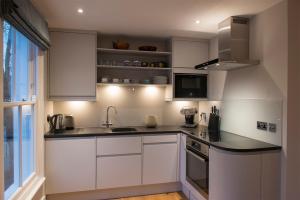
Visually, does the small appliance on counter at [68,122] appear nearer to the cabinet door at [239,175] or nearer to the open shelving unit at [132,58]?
the open shelving unit at [132,58]

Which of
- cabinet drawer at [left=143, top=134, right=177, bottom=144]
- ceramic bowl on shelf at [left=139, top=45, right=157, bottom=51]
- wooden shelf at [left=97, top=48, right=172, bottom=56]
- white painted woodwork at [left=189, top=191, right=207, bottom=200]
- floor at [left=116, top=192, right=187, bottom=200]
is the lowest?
floor at [left=116, top=192, right=187, bottom=200]

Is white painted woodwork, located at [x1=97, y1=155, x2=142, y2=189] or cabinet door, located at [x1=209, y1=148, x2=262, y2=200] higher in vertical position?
cabinet door, located at [x1=209, y1=148, x2=262, y2=200]

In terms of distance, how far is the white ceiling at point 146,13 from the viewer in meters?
2.20

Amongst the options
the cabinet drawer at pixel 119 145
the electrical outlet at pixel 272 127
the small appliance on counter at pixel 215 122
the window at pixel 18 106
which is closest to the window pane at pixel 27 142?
the window at pixel 18 106

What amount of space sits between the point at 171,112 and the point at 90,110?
4.41 feet

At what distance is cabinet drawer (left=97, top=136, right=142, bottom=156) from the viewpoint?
291 cm

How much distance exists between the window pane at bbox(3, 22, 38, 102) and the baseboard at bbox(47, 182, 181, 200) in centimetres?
139

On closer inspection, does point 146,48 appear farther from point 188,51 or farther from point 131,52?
point 188,51

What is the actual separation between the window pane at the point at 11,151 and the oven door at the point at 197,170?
77.6 inches

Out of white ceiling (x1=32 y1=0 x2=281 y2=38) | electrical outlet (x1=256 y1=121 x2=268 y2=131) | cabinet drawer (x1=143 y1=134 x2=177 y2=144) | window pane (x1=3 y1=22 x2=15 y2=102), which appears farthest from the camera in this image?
cabinet drawer (x1=143 y1=134 x2=177 y2=144)

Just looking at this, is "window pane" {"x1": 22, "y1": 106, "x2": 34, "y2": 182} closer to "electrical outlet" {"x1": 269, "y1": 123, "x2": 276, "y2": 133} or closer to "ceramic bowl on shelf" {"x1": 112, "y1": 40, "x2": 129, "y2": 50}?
"ceramic bowl on shelf" {"x1": 112, "y1": 40, "x2": 129, "y2": 50}

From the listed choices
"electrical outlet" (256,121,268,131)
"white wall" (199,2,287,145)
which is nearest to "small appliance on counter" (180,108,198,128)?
"white wall" (199,2,287,145)

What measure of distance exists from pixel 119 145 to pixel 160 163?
649 millimetres

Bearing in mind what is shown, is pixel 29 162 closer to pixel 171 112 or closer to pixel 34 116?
pixel 34 116
